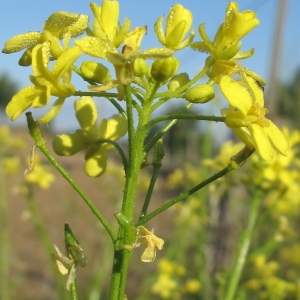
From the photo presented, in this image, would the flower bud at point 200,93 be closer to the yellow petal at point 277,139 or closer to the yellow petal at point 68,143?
the yellow petal at point 277,139

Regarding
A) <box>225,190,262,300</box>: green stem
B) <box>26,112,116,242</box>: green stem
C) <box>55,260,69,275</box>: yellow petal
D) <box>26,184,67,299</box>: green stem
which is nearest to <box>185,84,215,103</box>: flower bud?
<box>26,112,116,242</box>: green stem

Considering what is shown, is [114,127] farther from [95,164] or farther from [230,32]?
[230,32]

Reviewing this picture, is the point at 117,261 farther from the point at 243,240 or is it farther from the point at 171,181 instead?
the point at 171,181

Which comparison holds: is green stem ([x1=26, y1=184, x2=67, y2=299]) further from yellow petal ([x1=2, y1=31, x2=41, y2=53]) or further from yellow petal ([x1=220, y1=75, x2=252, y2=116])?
yellow petal ([x1=220, y1=75, x2=252, y2=116])

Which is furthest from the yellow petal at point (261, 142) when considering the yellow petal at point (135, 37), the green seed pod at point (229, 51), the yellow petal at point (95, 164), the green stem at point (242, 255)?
the green stem at point (242, 255)

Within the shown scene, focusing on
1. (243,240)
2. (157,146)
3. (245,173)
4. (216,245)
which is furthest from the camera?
(216,245)

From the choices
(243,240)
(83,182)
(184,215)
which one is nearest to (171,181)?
(184,215)

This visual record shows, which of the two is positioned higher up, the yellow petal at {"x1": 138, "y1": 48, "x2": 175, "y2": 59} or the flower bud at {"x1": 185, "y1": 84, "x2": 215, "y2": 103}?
the yellow petal at {"x1": 138, "y1": 48, "x2": 175, "y2": 59}
